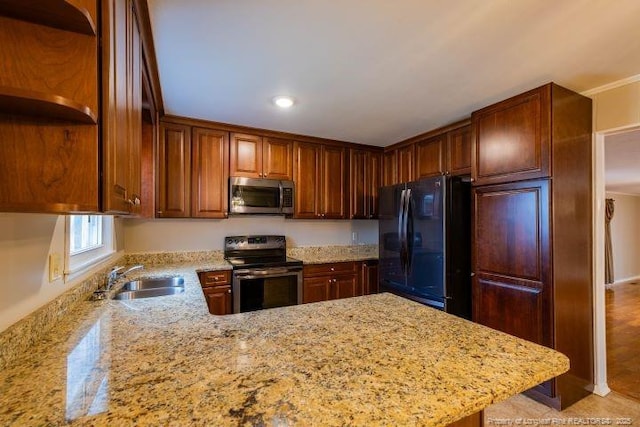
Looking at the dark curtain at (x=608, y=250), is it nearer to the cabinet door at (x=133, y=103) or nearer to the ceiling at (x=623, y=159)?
the ceiling at (x=623, y=159)

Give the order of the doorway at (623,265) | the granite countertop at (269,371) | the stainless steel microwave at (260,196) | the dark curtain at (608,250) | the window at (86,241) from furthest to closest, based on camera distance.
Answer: the dark curtain at (608,250), the stainless steel microwave at (260,196), the doorway at (623,265), the window at (86,241), the granite countertop at (269,371)

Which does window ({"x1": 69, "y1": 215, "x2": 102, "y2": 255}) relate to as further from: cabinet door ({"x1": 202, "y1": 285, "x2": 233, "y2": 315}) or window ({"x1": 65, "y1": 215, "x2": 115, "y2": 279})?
cabinet door ({"x1": 202, "y1": 285, "x2": 233, "y2": 315})

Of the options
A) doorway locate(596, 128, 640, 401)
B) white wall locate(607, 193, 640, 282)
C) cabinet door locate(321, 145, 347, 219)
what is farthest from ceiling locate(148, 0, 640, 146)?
white wall locate(607, 193, 640, 282)

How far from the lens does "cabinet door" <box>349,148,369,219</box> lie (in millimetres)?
3805

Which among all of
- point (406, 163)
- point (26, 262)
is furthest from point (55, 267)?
point (406, 163)

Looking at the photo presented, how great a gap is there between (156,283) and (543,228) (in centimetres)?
281

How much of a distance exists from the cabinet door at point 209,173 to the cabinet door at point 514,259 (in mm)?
2358

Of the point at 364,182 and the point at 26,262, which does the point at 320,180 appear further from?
the point at 26,262

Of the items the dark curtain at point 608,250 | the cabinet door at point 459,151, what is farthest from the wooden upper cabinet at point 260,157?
the dark curtain at point 608,250

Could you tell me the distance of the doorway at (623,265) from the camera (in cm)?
262

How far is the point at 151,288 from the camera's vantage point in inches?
92.3

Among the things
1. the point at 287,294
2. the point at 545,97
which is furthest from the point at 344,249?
the point at 545,97

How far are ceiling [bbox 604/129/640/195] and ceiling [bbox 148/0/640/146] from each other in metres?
0.98

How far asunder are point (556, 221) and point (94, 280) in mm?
2950
